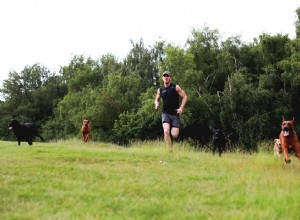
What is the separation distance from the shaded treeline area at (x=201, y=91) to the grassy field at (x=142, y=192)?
58.1 ft

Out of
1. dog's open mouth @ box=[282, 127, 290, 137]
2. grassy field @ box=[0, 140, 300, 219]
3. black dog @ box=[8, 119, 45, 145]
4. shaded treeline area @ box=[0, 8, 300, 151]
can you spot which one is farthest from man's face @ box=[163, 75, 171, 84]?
shaded treeline area @ box=[0, 8, 300, 151]

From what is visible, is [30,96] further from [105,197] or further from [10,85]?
[105,197]

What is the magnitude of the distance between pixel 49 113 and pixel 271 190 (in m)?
66.0

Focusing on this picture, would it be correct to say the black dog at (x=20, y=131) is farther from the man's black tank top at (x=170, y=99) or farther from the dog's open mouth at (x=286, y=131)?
the dog's open mouth at (x=286, y=131)

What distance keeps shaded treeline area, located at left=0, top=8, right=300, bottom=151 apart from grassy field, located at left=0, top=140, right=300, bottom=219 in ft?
58.1

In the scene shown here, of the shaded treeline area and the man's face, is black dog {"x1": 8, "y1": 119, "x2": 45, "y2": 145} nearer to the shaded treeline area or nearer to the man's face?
the man's face

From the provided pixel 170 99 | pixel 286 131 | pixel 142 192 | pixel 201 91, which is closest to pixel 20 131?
pixel 170 99

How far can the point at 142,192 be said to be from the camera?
471 centimetres

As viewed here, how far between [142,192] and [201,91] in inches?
1444

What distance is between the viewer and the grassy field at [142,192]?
3.79 metres

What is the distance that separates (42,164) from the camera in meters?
6.76

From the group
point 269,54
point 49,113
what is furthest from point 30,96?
point 269,54

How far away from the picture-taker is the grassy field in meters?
3.79

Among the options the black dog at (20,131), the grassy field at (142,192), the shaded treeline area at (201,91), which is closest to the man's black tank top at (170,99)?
the grassy field at (142,192)
